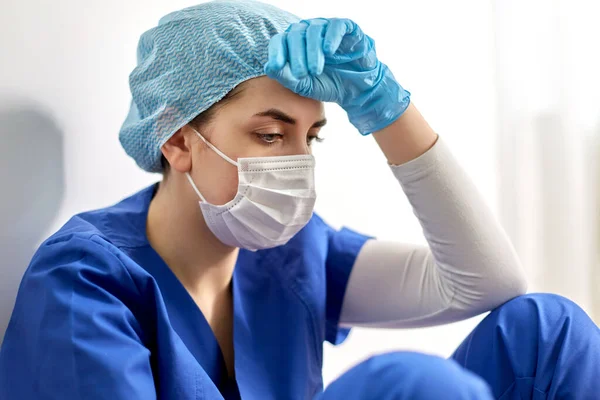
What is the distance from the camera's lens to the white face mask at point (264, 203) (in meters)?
1.03

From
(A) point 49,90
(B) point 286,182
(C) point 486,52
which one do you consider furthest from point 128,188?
(C) point 486,52

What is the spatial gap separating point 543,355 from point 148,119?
67 cm

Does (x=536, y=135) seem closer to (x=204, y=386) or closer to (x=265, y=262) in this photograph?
(x=265, y=262)

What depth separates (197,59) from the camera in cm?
101

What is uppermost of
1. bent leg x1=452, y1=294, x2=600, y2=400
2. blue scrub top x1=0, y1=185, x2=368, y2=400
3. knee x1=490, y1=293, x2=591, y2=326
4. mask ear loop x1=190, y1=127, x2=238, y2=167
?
mask ear loop x1=190, y1=127, x2=238, y2=167

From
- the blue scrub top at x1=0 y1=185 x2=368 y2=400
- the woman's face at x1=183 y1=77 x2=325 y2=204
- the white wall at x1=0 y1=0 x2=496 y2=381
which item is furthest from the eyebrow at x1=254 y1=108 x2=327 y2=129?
the white wall at x1=0 y1=0 x2=496 y2=381

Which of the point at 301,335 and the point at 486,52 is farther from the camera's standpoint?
the point at 486,52

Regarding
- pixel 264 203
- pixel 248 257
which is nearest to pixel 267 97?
pixel 264 203

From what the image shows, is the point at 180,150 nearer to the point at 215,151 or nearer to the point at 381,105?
the point at 215,151

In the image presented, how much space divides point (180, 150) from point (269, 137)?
0.14 m

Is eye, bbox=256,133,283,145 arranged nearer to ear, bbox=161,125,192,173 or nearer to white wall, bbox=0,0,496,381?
ear, bbox=161,125,192,173

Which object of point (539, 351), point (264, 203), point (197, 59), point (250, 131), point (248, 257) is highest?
point (197, 59)

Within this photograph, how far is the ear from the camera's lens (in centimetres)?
107

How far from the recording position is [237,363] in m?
1.08
